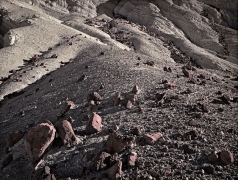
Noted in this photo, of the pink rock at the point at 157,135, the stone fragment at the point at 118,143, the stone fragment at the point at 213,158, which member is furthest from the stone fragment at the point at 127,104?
the stone fragment at the point at 213,158

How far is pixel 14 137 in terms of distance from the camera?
8016 millimetres

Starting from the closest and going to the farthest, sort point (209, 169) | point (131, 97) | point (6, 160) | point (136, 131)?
point (209, 169)
point (136, 131)
point (6, 160)
point (131, 97)

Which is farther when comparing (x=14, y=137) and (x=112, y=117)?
(x=14, y=137)

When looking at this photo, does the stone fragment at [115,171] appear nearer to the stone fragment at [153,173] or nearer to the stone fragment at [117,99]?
the stone fragment at [153,173]

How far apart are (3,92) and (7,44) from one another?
7.83m

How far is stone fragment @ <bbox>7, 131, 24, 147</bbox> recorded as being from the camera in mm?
7941

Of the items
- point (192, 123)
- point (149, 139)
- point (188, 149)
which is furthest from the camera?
point (192, 123)

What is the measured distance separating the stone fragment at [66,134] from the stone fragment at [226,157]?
365 cm

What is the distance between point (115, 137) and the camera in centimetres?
619

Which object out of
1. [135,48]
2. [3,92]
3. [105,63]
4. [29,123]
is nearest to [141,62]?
[105,63]

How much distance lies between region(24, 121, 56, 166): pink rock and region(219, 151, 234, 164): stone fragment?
163 inches

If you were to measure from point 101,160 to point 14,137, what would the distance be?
3671 millimetres

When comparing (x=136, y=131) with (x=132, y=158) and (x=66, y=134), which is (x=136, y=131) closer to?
(x=132, y=158)

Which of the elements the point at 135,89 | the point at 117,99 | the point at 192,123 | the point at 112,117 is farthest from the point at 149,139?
the point at 135,89
